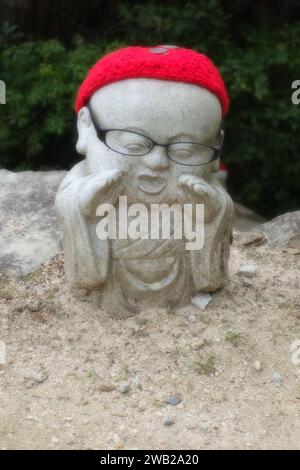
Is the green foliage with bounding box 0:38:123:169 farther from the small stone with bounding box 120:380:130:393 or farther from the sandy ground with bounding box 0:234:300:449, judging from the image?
the small stone with bounding box 120:380:130:393

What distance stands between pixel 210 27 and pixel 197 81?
6.30 ft

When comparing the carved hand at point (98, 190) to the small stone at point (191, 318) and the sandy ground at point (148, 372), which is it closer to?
the sandy ground at point (148, 372)

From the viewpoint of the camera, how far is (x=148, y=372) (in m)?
2.66

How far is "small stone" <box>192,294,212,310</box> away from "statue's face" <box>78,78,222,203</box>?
443mm

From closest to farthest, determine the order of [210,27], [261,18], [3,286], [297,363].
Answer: [297,363], [3,286], [210,27], [261,18]

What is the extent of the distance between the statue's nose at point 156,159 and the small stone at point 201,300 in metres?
0.59

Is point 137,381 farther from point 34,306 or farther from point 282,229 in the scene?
point 282,229

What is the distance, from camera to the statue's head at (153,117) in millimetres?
2604

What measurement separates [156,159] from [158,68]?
31cm

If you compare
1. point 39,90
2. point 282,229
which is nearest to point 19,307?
point 282,229

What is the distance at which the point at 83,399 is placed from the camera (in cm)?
251

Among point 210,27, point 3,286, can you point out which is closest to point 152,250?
point 3,286

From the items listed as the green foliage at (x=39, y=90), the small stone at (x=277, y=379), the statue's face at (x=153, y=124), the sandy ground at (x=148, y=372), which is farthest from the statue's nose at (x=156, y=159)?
the green foliage at (x=39, y=90)
